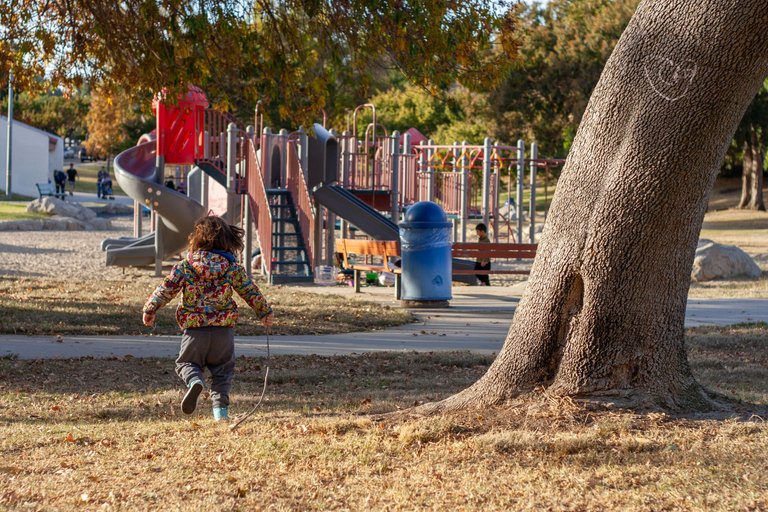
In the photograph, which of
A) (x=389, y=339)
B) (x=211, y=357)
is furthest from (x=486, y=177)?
(x=211, y=357)

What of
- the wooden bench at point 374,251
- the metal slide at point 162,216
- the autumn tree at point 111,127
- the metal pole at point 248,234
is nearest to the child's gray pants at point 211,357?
the wooden bench at point 374,251

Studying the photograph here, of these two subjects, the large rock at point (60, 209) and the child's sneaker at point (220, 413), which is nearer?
the child's sneaker at point (220, 413)

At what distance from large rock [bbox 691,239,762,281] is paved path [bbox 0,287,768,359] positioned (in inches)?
213

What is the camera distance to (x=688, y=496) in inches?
199

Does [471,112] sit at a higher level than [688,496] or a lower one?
higher

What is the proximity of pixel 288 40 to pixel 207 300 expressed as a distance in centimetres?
533

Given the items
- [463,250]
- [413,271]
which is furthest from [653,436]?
[463,250]

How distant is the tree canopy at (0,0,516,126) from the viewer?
431 inches

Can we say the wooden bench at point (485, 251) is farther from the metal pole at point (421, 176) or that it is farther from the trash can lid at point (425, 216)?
the metal pole at point (421, 176)

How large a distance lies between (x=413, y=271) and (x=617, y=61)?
29.2ft

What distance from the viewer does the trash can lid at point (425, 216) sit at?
593 inches

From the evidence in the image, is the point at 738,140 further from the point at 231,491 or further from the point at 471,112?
the point at 231,491

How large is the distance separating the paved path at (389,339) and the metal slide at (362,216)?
5037mm

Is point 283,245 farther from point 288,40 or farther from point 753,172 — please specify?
point 753,172
